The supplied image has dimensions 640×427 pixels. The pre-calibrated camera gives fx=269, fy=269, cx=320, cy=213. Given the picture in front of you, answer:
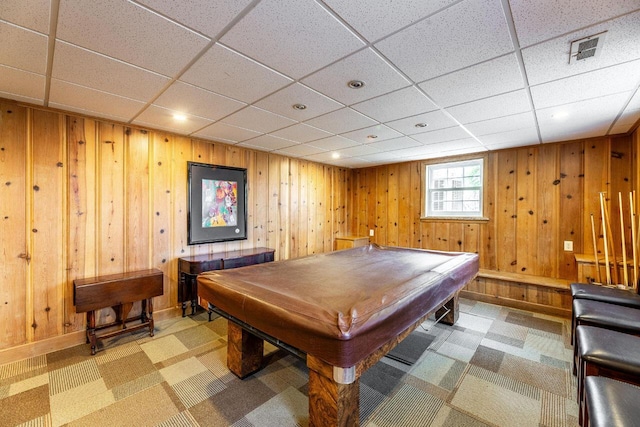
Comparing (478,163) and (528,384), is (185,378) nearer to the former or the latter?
(528,384)

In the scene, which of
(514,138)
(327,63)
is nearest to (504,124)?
(514,138)

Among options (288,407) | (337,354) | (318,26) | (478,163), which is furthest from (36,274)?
(478,163)

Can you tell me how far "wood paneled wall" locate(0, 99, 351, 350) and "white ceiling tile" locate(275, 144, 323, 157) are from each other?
74 centimetres

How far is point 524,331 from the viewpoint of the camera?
3.00 metres

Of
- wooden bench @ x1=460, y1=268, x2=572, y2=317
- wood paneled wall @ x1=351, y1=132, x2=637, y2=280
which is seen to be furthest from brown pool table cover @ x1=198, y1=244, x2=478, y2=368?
wood paneled wall @ x1=351, y1=132, x2=637, y2=280

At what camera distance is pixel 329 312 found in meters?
1.36

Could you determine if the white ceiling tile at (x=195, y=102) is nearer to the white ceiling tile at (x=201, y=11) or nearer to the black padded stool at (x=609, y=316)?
the white ceiling tile at (x=201, y=11)

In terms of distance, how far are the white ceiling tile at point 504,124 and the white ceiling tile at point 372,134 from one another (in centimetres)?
85

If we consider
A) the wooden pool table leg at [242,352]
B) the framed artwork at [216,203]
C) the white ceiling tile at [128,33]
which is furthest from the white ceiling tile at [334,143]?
the wooden pool table leg at [242,352]

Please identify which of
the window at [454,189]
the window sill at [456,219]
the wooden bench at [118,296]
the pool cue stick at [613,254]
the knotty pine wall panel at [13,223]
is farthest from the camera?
the window at [454,189]

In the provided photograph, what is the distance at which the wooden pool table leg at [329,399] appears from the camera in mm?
1394

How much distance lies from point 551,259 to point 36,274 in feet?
19.8

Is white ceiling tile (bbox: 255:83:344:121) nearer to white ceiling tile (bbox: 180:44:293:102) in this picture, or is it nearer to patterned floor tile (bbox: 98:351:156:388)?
white ceiling tile (bbox: 180:44:293:102)

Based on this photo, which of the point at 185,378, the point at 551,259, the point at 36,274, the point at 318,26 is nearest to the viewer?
the point at 318,26
